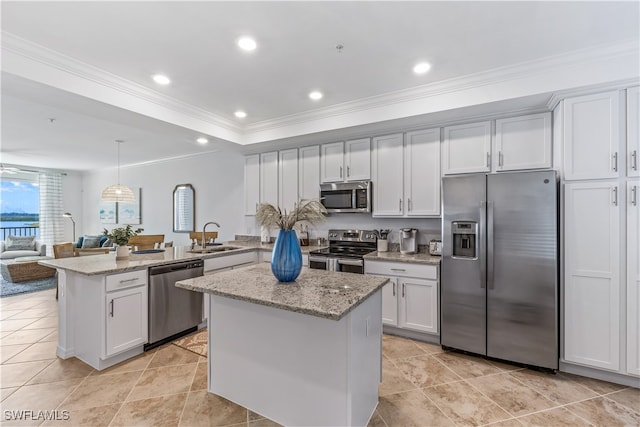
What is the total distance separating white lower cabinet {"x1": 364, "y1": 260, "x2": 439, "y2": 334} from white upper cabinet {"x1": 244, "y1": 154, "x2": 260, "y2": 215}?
7.53 feet

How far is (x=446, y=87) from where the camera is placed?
288 centimetres

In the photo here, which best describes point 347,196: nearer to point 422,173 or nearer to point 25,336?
point 422,173

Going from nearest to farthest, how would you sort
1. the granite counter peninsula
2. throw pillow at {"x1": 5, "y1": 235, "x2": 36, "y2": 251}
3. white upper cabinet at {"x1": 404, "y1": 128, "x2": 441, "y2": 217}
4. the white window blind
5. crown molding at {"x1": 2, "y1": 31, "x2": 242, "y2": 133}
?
the granite counter peninsula, crown molding at {"x1": 2, "y1": 31, "x2": 242, "y2": 133}, white upper cabinet at {"x1": 404, "y1": 128, "x2": 441, "y2": 217}, throw pillow at {"x1": 5, "y1": 235, "x2": 36, "y2": 251}, the white window blind

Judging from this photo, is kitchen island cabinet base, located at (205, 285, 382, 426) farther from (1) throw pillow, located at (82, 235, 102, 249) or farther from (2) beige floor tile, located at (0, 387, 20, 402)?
(1) throw pillow, located at (82, 235, 102, 249)

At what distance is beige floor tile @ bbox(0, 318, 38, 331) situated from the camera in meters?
3.48

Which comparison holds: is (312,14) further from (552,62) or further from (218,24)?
(552,62)

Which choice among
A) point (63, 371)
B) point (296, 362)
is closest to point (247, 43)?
point (296, 362)

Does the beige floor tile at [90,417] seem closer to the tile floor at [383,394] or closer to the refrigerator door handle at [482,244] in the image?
the tile floor at [383,394]

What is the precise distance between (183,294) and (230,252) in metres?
0.77

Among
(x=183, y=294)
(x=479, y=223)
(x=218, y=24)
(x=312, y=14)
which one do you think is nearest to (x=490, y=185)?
(x=479, y=223)

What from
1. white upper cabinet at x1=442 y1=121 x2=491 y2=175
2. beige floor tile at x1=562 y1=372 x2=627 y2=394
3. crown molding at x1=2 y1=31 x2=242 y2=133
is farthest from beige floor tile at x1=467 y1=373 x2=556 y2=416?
crown molding at x1=2 y1=31 x2=242 y2=133

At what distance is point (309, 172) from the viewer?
4.23 metres

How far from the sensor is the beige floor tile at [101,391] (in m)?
2.10

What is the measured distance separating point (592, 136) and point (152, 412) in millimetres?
3983
